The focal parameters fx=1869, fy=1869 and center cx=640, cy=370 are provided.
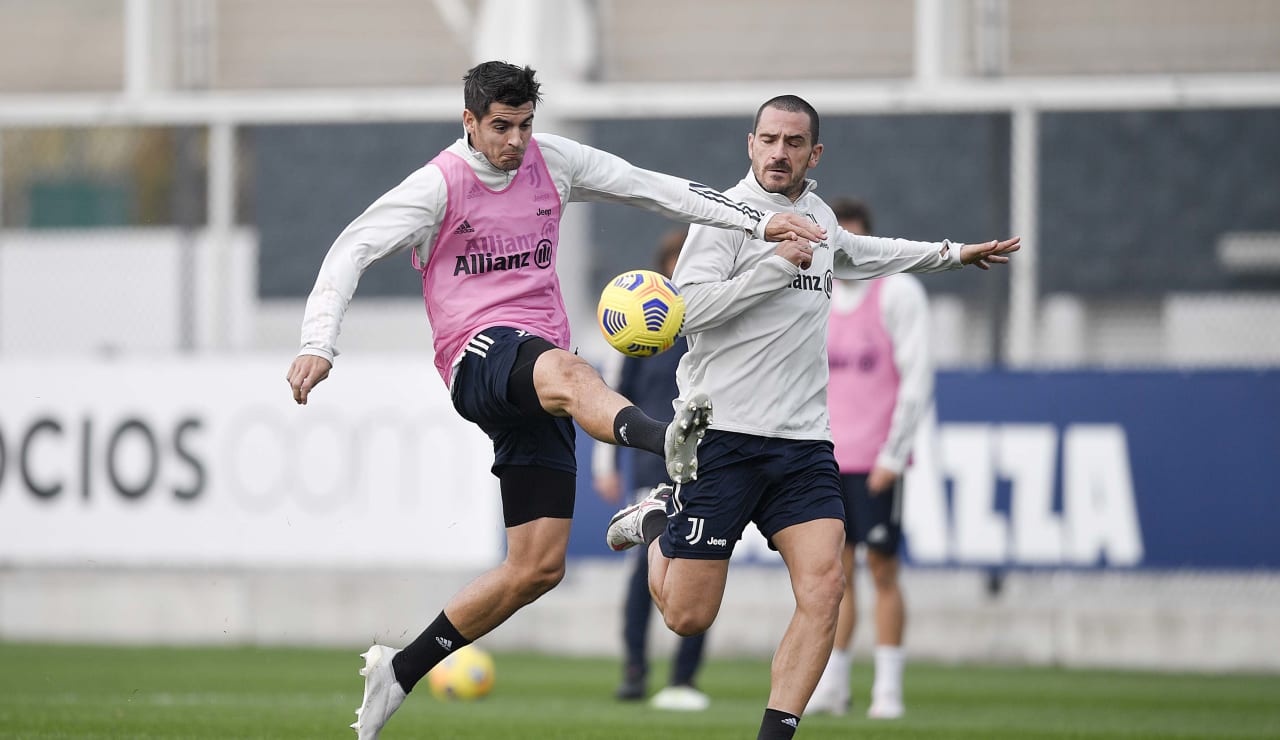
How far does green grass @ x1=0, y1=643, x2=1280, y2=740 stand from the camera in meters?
8.95

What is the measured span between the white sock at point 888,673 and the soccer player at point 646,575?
0.99 meters

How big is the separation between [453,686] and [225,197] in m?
6.81

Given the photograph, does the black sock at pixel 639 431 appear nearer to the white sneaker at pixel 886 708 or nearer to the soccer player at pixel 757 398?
the soccer player at pixel 757 398

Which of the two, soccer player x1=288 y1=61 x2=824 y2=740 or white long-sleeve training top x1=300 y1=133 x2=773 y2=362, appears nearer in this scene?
white long-sleeve training top x1=300 y1=133 x2=773 y2=362

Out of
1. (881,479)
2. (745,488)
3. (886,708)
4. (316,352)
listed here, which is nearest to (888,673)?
(886,708)

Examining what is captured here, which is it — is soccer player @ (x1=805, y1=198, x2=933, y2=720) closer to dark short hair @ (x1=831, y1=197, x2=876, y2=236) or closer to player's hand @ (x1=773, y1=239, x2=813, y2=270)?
dark short hair @ (x1=831, y1=197, x2=876, y2=236)

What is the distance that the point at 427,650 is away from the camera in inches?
288

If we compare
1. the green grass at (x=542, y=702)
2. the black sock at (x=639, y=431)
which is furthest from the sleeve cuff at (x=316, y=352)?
the green grass at (x=542, y=702)

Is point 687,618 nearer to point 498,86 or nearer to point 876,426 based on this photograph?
point 498,86

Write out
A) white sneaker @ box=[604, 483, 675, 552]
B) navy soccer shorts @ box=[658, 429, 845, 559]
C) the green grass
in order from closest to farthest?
navy soccer shorts @ box=[658, 429, 845, 559] < white sneaker @ box=[604, 483, 675, 552] < the green grass

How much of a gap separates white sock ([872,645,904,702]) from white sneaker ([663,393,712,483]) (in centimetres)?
393

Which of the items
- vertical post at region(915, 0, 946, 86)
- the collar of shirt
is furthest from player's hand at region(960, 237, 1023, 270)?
vertical post at region(915, 0, 946, 86)

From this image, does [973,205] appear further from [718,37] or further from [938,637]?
[938,637]

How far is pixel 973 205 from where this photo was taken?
25062 mm
